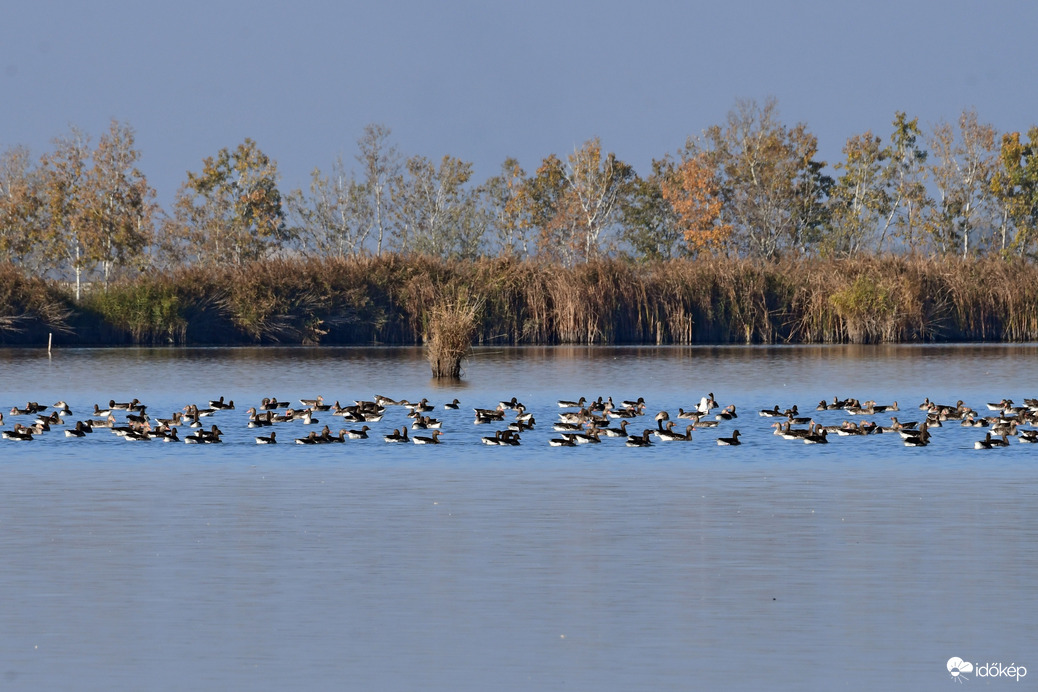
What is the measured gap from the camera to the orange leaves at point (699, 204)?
8106 cm

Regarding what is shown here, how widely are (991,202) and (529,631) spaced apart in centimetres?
7314

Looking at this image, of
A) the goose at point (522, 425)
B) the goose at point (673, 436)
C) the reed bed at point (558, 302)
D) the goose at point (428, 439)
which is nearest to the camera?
the goose at point (428, 439)

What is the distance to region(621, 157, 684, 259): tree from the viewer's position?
8462 cm

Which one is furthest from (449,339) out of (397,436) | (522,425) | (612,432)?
(397,436)

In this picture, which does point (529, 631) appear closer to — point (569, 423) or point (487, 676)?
point (487, 676)

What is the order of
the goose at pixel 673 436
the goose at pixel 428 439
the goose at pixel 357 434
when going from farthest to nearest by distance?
the goose at pixel 357 434 < the goose at pixel 673 436 < the goose at pixel 428 439

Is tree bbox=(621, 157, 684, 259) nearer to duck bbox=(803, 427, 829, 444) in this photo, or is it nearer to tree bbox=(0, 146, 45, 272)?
tree bbox=(0, 146, 45, 272)

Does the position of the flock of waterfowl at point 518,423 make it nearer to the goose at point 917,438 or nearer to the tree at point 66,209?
the goose at point 917,438

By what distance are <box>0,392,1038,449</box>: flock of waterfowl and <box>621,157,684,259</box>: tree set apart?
181ft

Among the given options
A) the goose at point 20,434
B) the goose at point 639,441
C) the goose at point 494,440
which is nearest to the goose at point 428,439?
the goose at point 494,440

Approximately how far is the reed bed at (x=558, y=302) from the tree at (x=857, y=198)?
25.1 meters

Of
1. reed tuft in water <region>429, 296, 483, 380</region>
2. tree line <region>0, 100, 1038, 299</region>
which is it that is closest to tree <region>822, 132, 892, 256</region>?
tree line <region>0, 100, 1038, 299</region>

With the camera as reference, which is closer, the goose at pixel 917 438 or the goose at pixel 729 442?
the goose at pixel 917 438

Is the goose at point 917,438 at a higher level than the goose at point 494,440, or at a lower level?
higher
